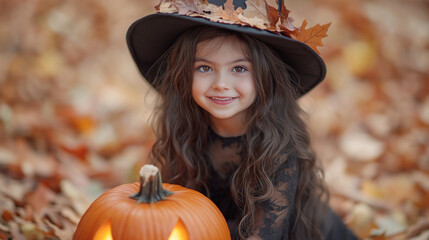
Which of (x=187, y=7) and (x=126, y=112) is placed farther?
(x=126, y=112)

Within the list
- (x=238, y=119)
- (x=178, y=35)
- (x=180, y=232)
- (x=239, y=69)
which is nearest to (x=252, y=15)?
(x=239, y=69)

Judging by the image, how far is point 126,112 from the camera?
12.6 ft

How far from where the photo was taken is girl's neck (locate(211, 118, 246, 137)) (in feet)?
6.83

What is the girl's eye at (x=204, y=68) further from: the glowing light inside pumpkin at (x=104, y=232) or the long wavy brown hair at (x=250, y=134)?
the glowing light inside pumpkin at (x=104, y=232)

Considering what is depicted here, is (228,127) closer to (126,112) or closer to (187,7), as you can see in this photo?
(187,7)

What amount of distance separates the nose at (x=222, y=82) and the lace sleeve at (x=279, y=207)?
0.45 metres

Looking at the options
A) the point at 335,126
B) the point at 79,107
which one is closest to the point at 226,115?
the point at 335,126

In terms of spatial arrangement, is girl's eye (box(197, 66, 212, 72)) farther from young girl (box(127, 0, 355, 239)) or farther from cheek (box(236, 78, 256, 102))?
cheek (box(236, 78, 256, 102))

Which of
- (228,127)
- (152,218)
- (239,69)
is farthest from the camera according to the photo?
(228,127)

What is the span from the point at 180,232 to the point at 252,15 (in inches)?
34.4

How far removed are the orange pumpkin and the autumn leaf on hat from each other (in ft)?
2.06

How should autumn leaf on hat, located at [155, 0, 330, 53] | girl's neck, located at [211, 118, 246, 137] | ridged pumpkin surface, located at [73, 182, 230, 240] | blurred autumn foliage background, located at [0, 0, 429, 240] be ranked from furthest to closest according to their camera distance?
blurred autumn foliage background, located at [0, 0, 429, 240] → girl's neck, located at [211, 118, 246, 137] → autumn leaf on hat, located at [155, 0, 330, 53] → ridged pumpkin surface, located at [73, 182, 230, 240]

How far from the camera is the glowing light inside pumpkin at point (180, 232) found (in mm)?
1535

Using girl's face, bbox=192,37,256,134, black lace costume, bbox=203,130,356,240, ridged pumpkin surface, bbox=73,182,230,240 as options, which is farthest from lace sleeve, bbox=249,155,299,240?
girl's face, bbox=192,37,256,134
